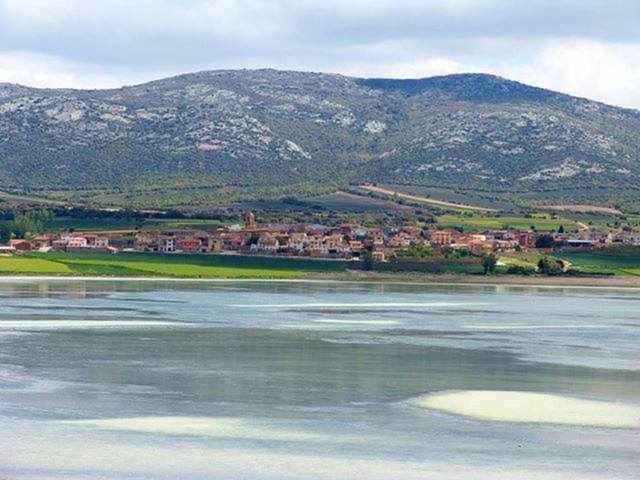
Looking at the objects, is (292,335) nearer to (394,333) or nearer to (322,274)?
(394,333)

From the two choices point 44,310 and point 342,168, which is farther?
point 342,168

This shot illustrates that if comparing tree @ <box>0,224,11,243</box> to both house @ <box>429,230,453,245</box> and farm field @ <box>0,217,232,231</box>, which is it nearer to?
farm field @ <box>0,217,232,231</box>

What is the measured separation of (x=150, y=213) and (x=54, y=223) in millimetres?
9238

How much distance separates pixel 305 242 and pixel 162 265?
1677 cm

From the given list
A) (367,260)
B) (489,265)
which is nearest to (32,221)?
(367,260)

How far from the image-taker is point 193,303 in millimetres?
67375

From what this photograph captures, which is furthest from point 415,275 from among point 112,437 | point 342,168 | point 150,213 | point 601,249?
point 342,168

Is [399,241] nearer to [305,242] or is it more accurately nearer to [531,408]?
[305,242]

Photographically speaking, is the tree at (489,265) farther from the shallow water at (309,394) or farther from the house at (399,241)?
the shallow water at (309,394)

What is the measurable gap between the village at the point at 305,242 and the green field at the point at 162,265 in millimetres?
4042

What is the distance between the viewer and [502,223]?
440 feet

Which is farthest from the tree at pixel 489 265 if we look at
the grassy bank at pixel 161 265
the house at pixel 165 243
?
the house at pixel 165 243

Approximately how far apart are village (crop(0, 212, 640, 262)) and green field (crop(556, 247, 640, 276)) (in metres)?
3.41

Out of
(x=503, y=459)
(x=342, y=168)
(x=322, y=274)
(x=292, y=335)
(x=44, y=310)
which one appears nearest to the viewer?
(x=503, y=459)
